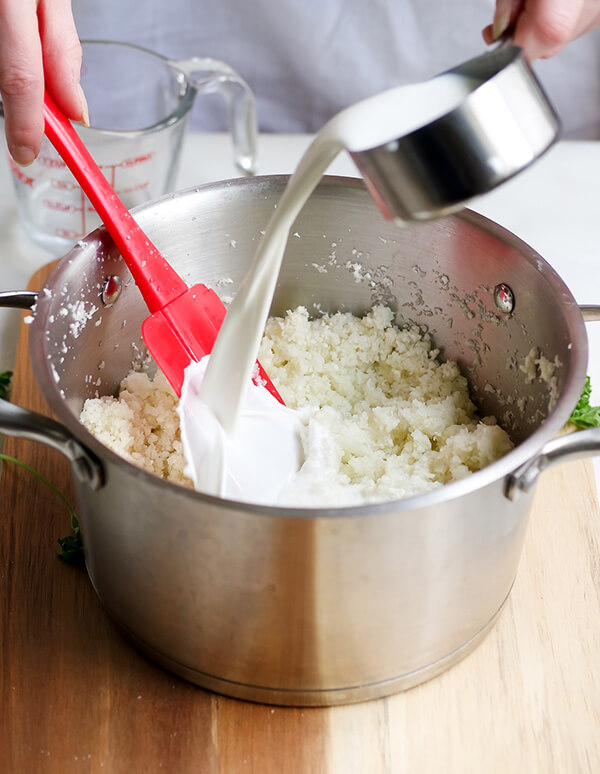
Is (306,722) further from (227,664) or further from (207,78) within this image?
(207,78)

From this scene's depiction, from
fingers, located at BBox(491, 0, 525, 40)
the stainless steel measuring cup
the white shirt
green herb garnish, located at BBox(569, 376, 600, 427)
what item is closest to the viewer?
the stainless steel measuring cup

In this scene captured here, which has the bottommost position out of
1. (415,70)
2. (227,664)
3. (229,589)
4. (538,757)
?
(538,757)

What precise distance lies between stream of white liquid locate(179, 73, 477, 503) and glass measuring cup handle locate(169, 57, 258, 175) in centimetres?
59

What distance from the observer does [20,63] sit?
0.94 metres

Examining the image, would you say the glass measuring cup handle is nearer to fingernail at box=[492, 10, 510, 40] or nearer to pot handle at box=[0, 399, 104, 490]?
fingernail at box=[492, 10, 510, 40]

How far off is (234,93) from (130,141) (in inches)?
8.0

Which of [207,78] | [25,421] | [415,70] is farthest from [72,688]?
[415,70]

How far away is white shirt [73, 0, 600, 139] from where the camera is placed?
1.57 m

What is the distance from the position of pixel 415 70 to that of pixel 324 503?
39.5 inches

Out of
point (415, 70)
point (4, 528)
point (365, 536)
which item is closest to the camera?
point (365, 536)

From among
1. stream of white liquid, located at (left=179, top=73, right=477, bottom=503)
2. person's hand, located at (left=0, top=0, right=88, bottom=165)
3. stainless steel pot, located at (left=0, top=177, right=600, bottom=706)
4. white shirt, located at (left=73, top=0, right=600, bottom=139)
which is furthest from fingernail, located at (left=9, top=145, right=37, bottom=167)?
white shirt, located at (left=73, top=0, right=600, bottom=139)

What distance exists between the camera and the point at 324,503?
0.95 meters

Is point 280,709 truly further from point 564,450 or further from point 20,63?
point 20,63

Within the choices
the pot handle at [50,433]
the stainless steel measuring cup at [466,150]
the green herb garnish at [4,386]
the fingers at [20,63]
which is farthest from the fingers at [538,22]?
the green herb garnish at [4,386]
